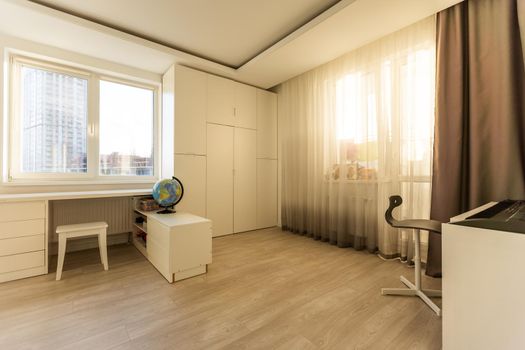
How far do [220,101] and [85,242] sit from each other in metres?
2.76

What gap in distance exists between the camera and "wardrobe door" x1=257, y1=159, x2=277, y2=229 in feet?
13.5

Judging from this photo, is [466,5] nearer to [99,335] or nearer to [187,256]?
[187,256]

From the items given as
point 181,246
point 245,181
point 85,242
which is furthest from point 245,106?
point 85,242

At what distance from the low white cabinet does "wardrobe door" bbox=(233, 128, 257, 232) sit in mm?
1456

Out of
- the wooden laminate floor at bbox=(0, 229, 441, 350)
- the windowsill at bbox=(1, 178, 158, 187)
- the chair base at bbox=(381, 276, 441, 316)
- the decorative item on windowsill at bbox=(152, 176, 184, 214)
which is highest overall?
the windowsill at bbox=(1, 178, 158, 187)

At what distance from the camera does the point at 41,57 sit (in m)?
2.81

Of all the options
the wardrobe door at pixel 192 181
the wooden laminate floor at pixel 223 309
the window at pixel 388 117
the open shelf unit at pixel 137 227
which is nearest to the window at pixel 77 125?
the open shelf unit at pixel 137 227

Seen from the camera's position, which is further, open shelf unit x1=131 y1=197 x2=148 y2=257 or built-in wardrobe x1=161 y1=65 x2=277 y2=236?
built-in wardrobe x1=161 y1=65 x2=277 y2=236

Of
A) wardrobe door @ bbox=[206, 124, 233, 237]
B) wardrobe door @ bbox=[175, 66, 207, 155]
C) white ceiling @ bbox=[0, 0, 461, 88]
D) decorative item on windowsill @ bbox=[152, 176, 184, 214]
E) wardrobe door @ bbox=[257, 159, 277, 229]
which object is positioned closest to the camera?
white ceiling @ bbox=[0, 0, 461, 88]

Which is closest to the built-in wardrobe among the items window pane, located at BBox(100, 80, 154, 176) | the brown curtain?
window pane, located at BBox(100, 80, 154, 176)

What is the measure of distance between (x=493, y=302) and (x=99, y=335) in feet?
7.04

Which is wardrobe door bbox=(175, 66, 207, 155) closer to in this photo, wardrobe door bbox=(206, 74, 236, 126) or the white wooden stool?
wardrobe door bbox=(206, 74, 236, 126)

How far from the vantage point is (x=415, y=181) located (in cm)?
245

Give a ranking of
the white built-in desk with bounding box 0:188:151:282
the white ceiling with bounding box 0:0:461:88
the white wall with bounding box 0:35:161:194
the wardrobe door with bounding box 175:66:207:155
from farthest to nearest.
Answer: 1. the wardrobe door with bounding box 175:66:207:155
2. the white wall with bounding box 0:35:161:194
3. the white ceiling with bounding box 0:0:461:88
4. the white built-in desk with bounding box 0:188:151:282
